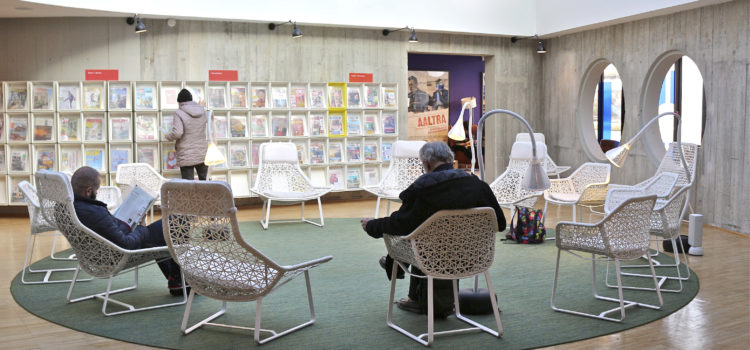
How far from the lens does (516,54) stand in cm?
1227

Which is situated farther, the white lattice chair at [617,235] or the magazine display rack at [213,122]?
the magazine display rack at [213,122]

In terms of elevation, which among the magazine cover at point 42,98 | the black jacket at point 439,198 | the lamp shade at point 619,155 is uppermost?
the magazine cover at point 42,98

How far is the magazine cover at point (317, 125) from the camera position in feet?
33.8

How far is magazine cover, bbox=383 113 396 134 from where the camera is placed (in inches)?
424

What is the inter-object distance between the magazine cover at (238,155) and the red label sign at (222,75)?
1035mm

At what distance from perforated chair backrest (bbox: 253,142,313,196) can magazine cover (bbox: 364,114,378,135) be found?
199 centimetres

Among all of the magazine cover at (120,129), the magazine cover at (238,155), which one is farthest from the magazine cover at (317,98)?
the magazine cover at (120,129)

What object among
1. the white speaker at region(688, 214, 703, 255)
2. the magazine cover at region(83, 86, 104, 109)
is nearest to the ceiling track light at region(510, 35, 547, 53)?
the white speaker at region(688, 214, 703, 255)

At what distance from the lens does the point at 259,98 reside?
32.6ft

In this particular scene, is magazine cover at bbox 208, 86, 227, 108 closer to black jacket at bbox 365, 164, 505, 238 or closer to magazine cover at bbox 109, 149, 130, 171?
magazine cover at bbox 109, 149, 130, 171

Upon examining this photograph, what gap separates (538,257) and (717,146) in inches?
138

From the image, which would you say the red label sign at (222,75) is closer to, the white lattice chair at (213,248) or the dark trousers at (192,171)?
the dark trousers at (192,171)

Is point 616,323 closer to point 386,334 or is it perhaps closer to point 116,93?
point 386,334

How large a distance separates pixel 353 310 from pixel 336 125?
19.4 ft
